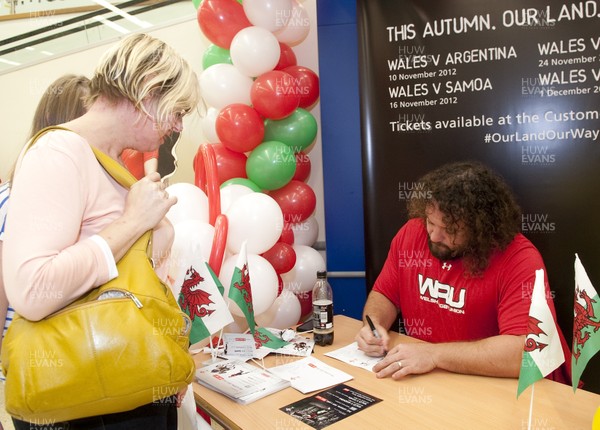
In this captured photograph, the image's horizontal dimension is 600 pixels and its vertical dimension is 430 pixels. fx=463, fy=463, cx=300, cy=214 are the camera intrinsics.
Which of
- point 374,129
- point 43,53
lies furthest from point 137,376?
point 43,53

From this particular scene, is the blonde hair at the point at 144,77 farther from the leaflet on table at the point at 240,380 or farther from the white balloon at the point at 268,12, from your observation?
the white balloon at the point at 268,12

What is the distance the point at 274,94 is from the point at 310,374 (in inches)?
60.0

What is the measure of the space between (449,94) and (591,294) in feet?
4.71

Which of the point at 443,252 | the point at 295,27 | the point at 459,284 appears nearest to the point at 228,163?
the point at 295,27

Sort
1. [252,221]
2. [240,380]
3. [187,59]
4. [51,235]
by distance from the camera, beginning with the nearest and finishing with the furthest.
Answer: [51,235] < [240,380] < [252,221] < [187,59]

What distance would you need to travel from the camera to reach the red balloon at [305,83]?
9.12 feet

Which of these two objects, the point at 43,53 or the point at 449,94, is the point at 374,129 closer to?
the point at 449,94

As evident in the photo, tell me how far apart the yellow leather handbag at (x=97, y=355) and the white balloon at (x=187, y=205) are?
→ 52.4 inches

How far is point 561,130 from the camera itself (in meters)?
2.22

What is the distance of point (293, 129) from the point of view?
8.92ft

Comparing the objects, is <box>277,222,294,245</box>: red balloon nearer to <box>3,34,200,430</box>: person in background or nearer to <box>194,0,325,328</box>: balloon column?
<box>194,0,325,328</box>: balloon column

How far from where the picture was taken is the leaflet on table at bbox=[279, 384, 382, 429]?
1264 mm

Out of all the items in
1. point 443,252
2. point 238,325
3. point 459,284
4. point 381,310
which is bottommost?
point 238,325

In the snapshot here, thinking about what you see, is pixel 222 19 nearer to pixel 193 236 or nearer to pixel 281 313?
pixel 193 236
